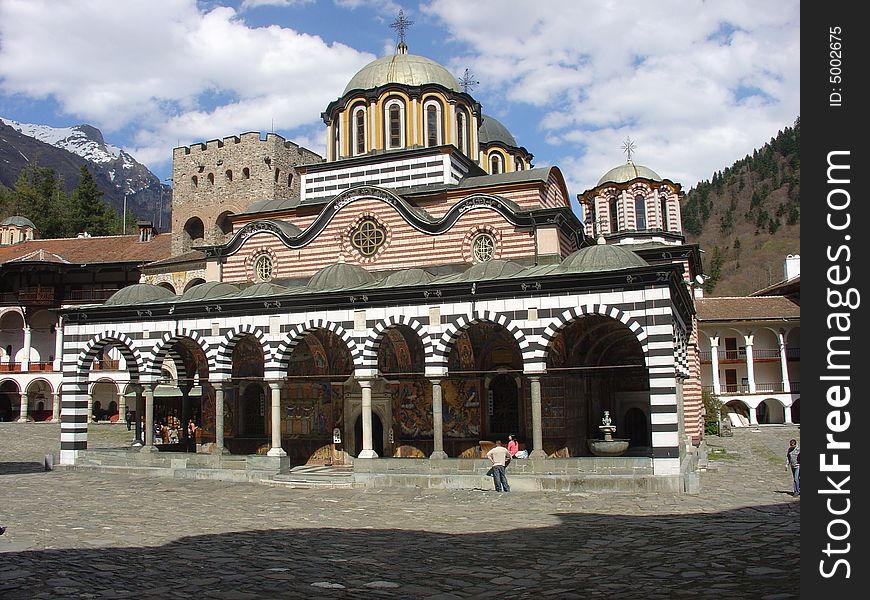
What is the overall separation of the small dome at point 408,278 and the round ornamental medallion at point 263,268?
17.8 feet

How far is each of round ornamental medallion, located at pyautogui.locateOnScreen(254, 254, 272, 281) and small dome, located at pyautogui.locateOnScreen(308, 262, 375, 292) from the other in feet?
12.2

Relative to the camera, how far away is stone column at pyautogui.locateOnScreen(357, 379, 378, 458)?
17.1 m

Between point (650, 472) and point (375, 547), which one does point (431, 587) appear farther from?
point (650, 472)

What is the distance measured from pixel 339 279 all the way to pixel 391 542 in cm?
989

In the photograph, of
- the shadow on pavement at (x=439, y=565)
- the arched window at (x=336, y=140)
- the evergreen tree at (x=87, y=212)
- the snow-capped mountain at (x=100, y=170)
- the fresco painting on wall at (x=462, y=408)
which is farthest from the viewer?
the snow-capped mountain at (x=100, y=170)

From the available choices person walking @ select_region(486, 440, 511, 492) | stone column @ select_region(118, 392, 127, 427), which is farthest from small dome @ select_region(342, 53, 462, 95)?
stone column @ select_region(118, 392, 127, 427)

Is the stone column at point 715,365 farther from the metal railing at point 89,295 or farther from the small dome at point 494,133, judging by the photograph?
the metal railing at point 89,295

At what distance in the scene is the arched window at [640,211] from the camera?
31125 millimetres

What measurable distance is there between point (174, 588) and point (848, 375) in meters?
5.95

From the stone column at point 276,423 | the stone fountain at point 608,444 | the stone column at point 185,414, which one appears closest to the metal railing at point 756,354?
the stone fountain at point 608,444

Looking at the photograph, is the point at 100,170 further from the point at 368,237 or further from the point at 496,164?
the point at 368,237

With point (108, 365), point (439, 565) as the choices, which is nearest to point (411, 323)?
point (439, 565)

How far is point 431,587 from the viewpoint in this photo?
759cm

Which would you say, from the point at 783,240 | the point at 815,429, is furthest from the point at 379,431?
the point at 783,240
